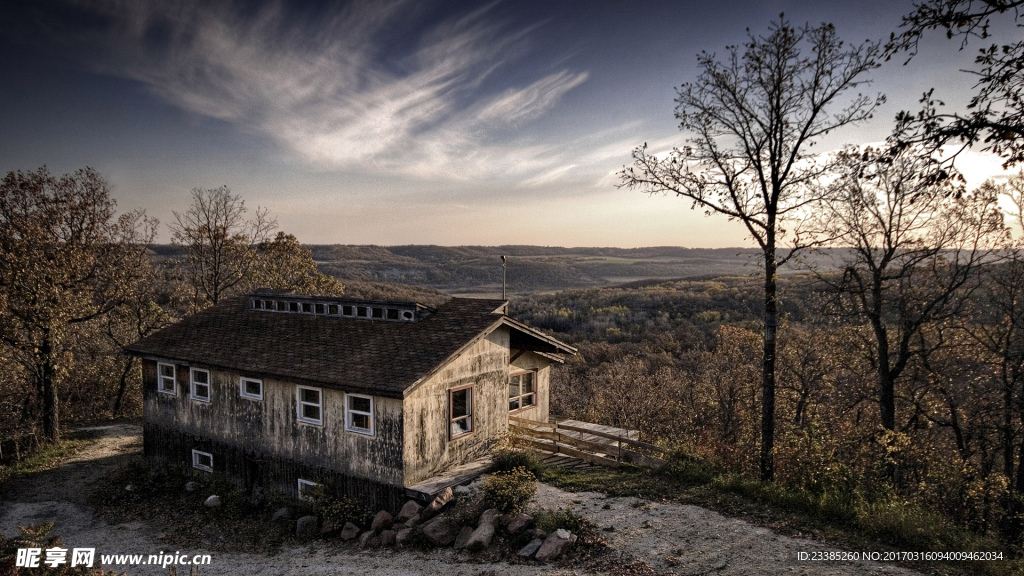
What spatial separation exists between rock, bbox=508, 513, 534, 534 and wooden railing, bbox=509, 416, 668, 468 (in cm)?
470

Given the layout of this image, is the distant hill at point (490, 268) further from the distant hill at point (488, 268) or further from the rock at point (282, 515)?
the rock at point (282, 515)

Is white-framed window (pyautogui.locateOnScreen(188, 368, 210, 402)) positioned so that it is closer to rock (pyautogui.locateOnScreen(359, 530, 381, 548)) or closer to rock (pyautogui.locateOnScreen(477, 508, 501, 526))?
rock (pyautogui.locateOnScreen(359, 530, 381, 548))

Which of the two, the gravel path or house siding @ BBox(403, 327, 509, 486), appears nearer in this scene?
the gravel path

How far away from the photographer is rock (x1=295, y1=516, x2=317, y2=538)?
48.7 feet

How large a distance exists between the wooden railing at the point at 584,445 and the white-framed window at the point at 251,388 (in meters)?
8.62

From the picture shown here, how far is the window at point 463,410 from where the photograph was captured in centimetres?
1656

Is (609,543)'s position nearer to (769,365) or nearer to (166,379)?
(769,365)

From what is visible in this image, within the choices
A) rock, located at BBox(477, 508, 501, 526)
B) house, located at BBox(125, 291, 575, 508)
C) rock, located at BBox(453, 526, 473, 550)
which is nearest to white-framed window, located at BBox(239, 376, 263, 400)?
house, located at BBox(125, 291, 575, 508)

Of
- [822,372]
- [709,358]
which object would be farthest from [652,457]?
[709,358]

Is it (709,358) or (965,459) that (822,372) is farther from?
(709,358)

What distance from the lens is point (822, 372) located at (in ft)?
71.2

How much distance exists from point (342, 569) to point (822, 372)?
64.3 feet

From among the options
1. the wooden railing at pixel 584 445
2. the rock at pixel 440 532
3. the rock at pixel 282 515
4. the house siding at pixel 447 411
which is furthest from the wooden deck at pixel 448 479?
the rock at pixel 282 515

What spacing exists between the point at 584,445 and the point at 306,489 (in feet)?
29.4
